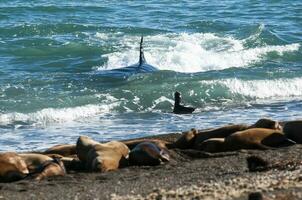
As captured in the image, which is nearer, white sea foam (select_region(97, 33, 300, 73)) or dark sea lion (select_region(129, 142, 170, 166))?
dark sea lion (select_region(129, 142, 170, 166))

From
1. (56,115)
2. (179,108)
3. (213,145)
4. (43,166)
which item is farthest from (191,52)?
(43,166)

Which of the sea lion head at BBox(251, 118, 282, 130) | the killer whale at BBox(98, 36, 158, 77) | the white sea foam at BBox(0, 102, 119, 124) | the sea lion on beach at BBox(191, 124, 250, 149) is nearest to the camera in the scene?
the sea lion on beach at BBox(191, 124, 250, 149)

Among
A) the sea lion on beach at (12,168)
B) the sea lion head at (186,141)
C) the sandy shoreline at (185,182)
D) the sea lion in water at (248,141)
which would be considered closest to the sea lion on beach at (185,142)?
the sea lion head at (186,141)

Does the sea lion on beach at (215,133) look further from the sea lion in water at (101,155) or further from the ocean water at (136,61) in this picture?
the ocean water at (136,61)

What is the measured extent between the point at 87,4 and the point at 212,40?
7625 millimetres

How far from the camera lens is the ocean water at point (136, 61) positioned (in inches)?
540

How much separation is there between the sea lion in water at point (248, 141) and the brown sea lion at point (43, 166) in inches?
78.6

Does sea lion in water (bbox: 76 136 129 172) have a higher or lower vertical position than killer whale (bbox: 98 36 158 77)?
higher

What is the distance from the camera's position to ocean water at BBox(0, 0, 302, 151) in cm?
1371

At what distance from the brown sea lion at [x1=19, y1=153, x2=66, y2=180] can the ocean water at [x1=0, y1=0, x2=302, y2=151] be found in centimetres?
210

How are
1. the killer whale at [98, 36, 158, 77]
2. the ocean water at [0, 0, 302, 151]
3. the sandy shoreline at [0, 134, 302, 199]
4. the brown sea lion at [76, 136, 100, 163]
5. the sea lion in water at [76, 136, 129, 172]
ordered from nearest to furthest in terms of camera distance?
the sandy shoreline at [0, 134, 302, 199]
the sea lion in water at [76, 136, 129, 172]
the brown sea lion at [76, 136, 100, 163]
the ocean water at [0, 0, 302, 151]
the killer whale at [98, 36, 158, 77]

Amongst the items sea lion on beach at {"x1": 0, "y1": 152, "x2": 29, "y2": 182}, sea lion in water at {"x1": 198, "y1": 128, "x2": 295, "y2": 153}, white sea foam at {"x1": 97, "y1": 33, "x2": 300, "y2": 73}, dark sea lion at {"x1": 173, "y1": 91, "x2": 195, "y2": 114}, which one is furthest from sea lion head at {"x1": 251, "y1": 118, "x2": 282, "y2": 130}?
white sea foam at {"x1": 97, "y1": 33, "x2": 300, "y2": 73}

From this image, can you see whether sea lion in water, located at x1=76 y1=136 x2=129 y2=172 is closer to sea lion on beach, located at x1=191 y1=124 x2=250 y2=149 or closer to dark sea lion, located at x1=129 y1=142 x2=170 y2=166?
→ dark sea lion, located at x1=129 y1=142 x2=170 y2=166

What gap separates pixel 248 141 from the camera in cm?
1020
